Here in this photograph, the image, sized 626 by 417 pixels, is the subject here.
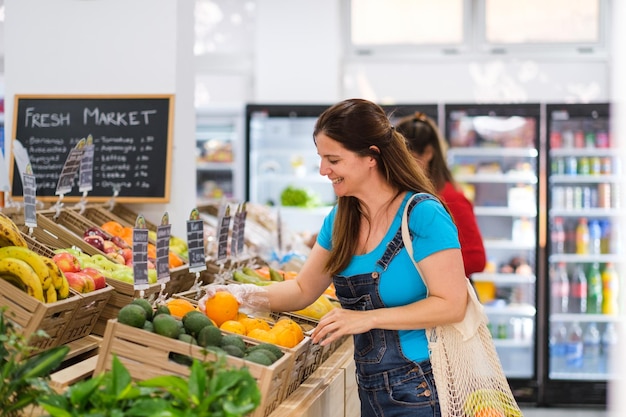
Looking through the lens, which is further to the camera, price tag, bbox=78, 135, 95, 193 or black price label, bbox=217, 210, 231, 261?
price tag, bbox=78, 135, 95, 193

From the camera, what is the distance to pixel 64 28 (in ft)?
13.2

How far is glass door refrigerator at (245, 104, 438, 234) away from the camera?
22.7ft

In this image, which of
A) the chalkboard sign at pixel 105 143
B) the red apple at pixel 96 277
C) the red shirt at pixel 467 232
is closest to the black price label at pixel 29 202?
the red apple at pixel 96 277

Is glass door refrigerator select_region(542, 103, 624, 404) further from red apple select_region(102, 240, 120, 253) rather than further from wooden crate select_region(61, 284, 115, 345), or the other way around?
wooden crate select_region(61, 284, 115, 345)

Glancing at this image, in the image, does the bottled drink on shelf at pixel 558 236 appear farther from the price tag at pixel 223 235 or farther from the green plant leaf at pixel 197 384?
the green plant leaf at pixel 197 384

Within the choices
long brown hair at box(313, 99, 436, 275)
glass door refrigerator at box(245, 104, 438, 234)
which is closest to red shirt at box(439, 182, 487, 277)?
long brown hair at box(313, 99, 436, 275)

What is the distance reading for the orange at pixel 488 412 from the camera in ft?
8.02

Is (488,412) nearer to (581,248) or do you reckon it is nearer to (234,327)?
(234,327)

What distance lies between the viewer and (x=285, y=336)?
2.46m

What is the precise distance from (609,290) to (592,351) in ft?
1.78

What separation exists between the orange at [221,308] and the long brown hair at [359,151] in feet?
Result: 1.08

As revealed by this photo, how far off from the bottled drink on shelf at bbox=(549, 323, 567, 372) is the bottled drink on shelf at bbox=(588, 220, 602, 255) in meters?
0.73

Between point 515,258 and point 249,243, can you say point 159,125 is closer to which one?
point 249,243

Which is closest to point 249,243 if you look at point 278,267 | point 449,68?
point 278,267
